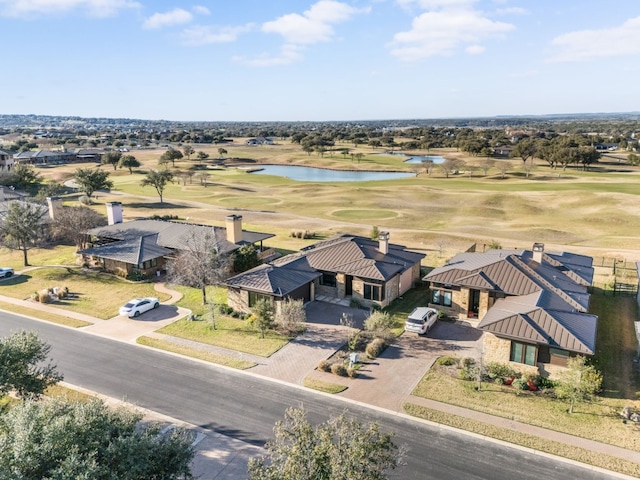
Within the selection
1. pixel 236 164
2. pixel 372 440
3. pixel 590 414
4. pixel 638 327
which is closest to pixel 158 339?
pixel 372 440

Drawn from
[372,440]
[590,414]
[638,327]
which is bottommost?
[590,414]

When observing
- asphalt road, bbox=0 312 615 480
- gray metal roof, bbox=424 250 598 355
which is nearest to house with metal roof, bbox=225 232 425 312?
gray metal roof, bbox=424 250 598 355

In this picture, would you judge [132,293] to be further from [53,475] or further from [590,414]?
[590,414]

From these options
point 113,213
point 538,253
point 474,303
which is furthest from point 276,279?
point 113,213

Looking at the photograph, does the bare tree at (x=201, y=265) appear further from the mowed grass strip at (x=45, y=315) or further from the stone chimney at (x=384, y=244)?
the stone chimney at (x=384, y=244)

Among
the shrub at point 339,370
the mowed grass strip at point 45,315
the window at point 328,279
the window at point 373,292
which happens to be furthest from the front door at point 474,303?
the mowed grass strip at point 45,315

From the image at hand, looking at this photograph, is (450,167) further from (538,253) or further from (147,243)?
(147,243)

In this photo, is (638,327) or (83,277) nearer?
(638,327)
